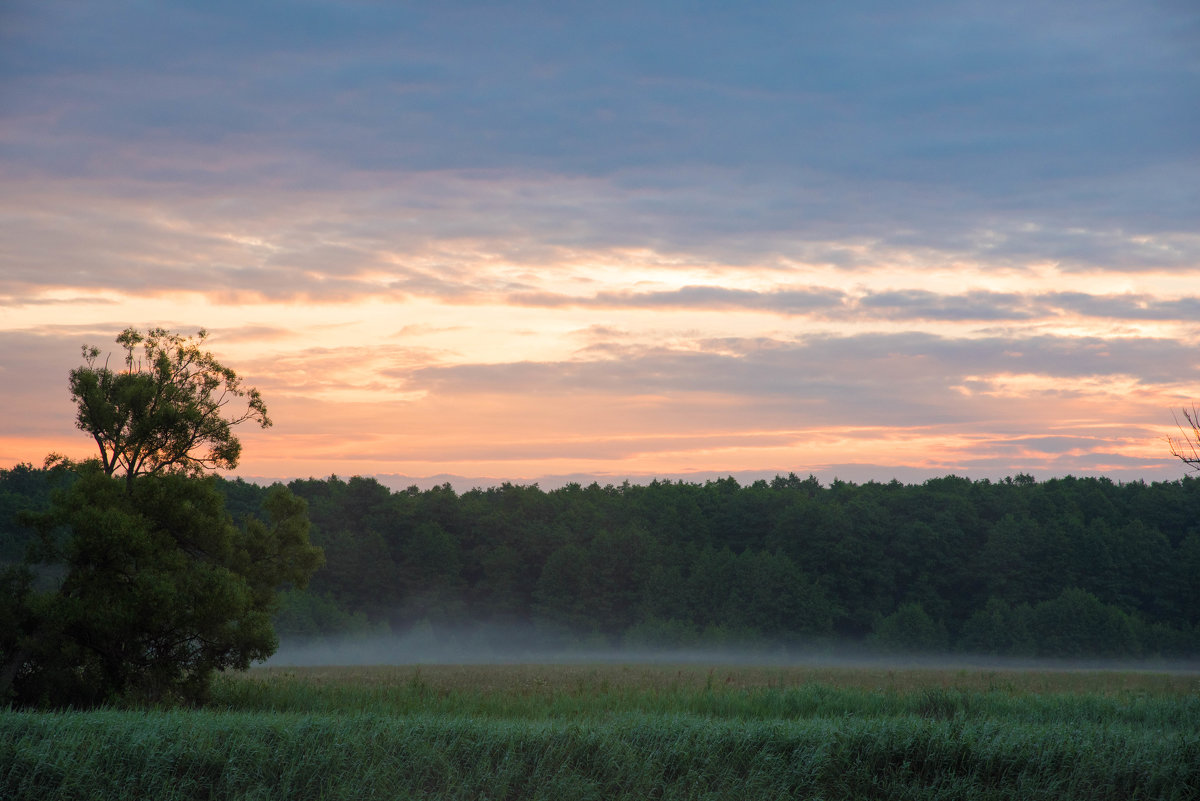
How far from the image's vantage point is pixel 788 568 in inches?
3506

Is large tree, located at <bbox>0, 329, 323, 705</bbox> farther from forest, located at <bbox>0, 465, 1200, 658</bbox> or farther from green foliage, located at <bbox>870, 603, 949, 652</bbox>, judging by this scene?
green foliage, located at <bbox>870, 603, 949, 652</bbox>

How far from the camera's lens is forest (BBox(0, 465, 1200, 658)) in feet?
278

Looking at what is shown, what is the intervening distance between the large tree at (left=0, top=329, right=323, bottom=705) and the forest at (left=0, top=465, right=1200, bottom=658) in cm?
6105

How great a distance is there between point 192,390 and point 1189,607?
92979mm

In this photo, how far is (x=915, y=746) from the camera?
17.0m

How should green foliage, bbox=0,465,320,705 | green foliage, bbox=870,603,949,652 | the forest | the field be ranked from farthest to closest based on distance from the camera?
the forest < green foliage, bbox=870,603,949,652 < green foliage, bbox=0,465,320,705 < the field

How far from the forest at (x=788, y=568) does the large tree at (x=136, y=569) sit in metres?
61.0

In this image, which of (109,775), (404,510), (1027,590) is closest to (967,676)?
(109,775)

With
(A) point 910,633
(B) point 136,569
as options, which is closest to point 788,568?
(A) point 910,633

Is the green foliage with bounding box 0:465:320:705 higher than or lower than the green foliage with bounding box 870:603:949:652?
higher

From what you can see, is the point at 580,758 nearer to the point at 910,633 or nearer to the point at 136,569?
the point at 136,569

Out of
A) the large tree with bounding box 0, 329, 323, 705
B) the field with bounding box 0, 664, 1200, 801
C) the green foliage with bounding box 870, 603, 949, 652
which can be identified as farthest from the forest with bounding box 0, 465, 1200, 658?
the field with bounding box 0, 664, 1200, 801

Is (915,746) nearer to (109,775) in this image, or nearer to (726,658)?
(109,775)

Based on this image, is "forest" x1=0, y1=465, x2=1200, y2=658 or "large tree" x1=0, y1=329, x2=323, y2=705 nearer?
"large tree" x1=0, y1=329, x2=323, y2=705
